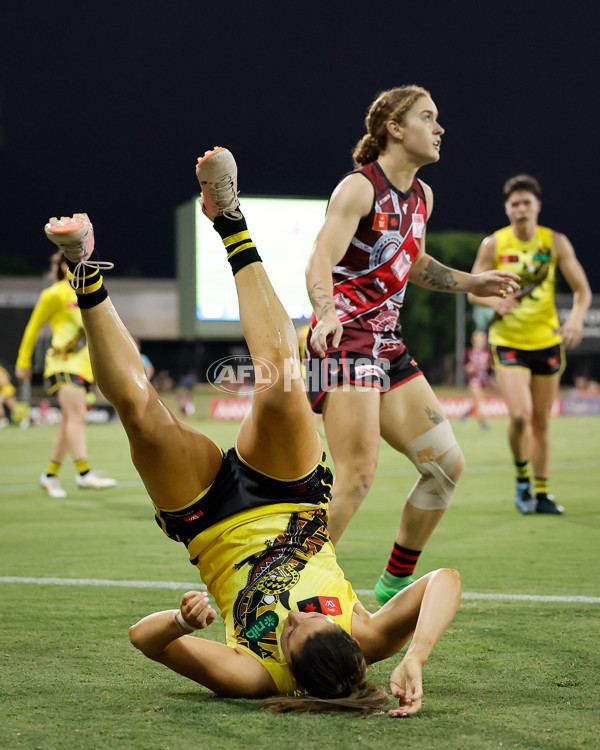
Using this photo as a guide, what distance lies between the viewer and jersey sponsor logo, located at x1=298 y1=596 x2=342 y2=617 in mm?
3049

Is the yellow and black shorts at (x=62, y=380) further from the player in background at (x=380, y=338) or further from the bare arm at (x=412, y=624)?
the bare arm at (x=412, y=624)

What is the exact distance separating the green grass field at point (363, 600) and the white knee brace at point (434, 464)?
20.2 inches

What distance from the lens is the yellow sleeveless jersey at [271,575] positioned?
3064mm

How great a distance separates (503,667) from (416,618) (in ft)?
1.86

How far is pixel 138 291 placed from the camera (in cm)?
4409

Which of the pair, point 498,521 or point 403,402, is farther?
point 498,521

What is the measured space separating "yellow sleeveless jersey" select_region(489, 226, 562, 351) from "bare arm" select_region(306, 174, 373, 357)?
12.5ft

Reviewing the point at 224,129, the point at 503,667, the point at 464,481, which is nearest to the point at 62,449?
the point at 464,481

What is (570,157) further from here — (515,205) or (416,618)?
(416,618)

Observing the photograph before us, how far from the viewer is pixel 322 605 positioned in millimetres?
3078

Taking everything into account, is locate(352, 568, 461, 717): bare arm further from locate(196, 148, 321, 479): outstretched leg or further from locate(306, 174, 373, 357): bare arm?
locate(306, 174, 373, 357): bare arm

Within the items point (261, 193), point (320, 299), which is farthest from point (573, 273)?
point (261, 193)

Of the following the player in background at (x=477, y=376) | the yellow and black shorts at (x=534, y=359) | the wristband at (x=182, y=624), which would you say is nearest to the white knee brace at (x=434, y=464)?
the wristband at (x=182, y=624)

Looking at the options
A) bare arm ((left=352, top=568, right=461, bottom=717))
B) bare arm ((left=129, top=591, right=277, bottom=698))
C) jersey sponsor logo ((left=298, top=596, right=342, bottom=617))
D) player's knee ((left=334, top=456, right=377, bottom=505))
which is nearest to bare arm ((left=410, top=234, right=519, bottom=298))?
player's knee ((left=334, top=456, right=377, bottom=505))
